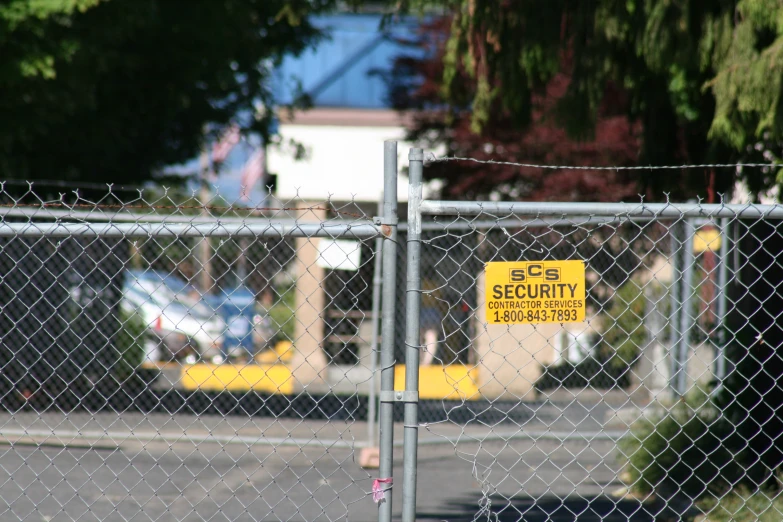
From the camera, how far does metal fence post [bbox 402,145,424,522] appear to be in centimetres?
290

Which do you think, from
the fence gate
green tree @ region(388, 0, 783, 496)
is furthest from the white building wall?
green tree @ region(388, 0, 783, 496)

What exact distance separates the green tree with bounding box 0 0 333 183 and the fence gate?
3.72 m

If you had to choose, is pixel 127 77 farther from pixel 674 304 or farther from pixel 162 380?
pixel 674 304

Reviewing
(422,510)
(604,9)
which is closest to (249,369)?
(422,510)

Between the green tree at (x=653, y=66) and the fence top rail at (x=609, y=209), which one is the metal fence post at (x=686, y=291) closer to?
the green tree at (x=653, y=66)

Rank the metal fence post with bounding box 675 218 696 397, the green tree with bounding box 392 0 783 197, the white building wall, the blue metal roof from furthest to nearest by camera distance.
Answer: the blue metal roof < the white building wall < the metal fence post with bounding box 675 218 696 397 < the green tree with bounding box 392 0 783 197

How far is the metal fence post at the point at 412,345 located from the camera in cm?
290

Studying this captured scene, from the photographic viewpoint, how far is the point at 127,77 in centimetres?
1268

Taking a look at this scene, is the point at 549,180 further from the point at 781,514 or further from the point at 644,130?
the point at 781,514

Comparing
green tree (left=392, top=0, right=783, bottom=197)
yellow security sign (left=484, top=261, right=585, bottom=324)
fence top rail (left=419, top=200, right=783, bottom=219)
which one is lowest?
yellow security sign (left=484, top=261, right=585, bottom=324)

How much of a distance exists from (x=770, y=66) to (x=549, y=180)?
27.2 ft

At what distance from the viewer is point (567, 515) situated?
6.32 meters

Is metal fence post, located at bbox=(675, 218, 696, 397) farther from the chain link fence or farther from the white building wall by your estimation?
the white building wall

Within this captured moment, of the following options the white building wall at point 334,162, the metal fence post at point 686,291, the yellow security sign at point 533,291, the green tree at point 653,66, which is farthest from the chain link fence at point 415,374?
the white building wall at point 334,162
